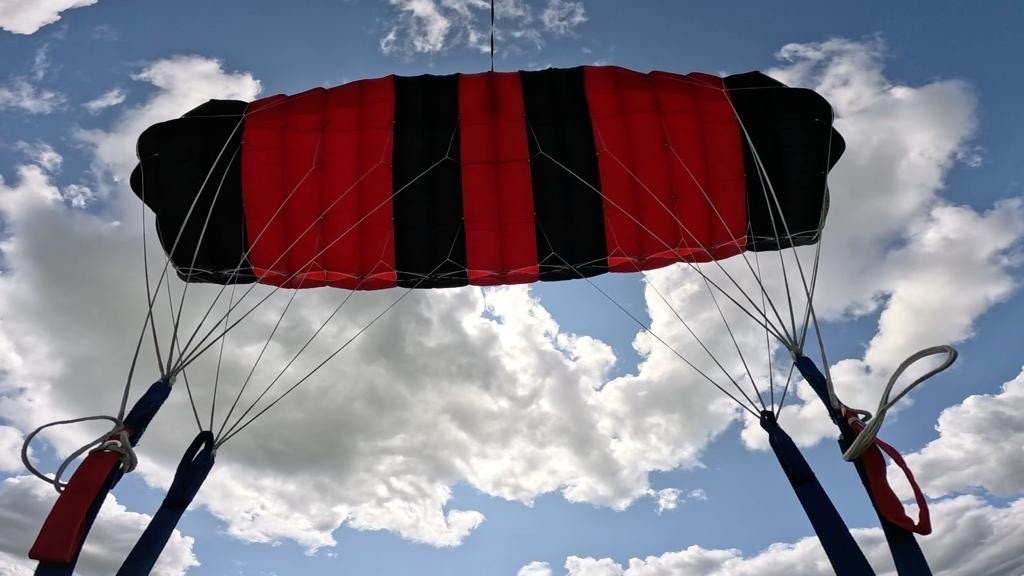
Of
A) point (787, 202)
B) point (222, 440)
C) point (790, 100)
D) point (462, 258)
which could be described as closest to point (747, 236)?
point (787, 202)

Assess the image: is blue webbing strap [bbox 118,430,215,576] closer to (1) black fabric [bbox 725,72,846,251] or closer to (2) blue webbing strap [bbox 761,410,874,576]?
(2) blue webbing strap [bbox 761,410,874,576]

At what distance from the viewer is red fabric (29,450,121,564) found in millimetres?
5691

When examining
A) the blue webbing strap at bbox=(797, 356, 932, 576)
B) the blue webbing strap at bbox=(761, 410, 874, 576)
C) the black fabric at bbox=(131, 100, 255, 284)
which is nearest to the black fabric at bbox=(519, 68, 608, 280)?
the blue webbing strap at bbox=(761, 410, 874, 576)

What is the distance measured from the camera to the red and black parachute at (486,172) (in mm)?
9578

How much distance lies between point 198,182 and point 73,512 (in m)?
5.20

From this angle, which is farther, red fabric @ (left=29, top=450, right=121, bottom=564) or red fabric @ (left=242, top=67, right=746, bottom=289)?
red fabric @ (left=242, top=67, right=746, bottom=289)

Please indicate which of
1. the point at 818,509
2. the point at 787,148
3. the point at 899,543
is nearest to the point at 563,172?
the point at 787,148

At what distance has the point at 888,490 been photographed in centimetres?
611

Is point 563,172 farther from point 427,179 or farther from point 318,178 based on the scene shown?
point 318,178

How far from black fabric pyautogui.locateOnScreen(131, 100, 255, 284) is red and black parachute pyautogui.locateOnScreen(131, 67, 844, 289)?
22 mm

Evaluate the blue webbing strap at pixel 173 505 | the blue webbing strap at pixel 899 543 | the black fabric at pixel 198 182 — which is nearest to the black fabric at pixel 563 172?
the black fabric at pixel 198 182

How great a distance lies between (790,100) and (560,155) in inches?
140

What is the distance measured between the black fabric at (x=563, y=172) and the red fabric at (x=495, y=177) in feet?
0.55

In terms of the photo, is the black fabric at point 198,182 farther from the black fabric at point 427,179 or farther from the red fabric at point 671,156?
the red fabric at point 671,156
